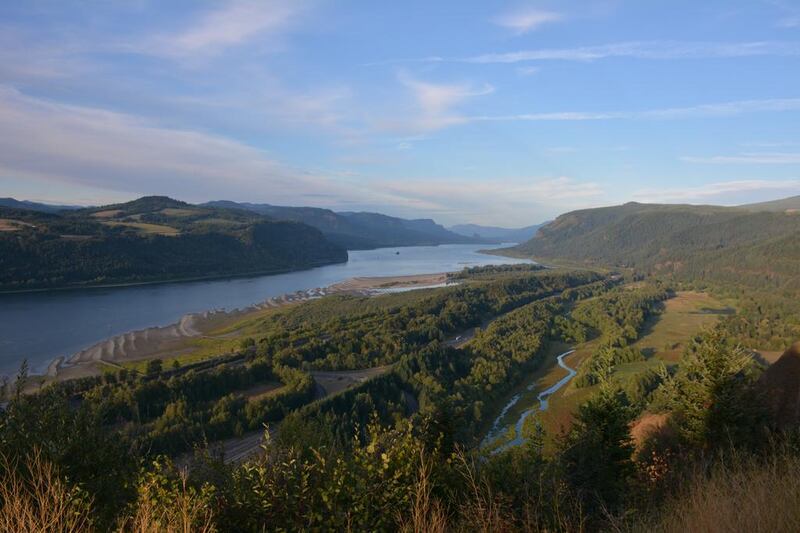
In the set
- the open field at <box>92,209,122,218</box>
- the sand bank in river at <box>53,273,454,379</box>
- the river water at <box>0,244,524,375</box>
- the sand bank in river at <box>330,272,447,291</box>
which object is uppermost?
the open field at <box>92,209,122,218</box>

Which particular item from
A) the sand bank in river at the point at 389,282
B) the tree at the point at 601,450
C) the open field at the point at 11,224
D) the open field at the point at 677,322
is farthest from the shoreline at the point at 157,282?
the tree at the point at 601,450

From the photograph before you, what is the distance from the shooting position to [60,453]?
531cm

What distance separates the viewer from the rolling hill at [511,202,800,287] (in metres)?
91.4

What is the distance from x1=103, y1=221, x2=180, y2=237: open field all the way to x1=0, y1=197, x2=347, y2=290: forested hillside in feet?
0.70

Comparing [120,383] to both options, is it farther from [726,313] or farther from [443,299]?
[726,313]

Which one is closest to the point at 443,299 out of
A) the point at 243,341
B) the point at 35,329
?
the point at 243,341

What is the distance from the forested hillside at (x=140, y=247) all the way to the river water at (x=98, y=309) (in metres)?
6.04

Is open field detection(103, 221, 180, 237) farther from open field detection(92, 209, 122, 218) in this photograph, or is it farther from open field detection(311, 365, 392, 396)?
open field detection(311, 365, 392, 396)

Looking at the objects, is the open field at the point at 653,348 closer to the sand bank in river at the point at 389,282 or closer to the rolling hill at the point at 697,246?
the rolling hill at the point at 697,246

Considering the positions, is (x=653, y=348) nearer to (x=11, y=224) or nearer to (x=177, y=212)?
(x=11, y=224)

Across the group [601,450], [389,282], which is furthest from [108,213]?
[601,450]

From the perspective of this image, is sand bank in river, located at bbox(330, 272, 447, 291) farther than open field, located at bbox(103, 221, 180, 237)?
No

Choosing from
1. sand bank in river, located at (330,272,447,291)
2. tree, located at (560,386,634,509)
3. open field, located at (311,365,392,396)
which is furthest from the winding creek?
sand bank in river, located at (330,272,447,291)

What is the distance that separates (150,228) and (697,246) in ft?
462
